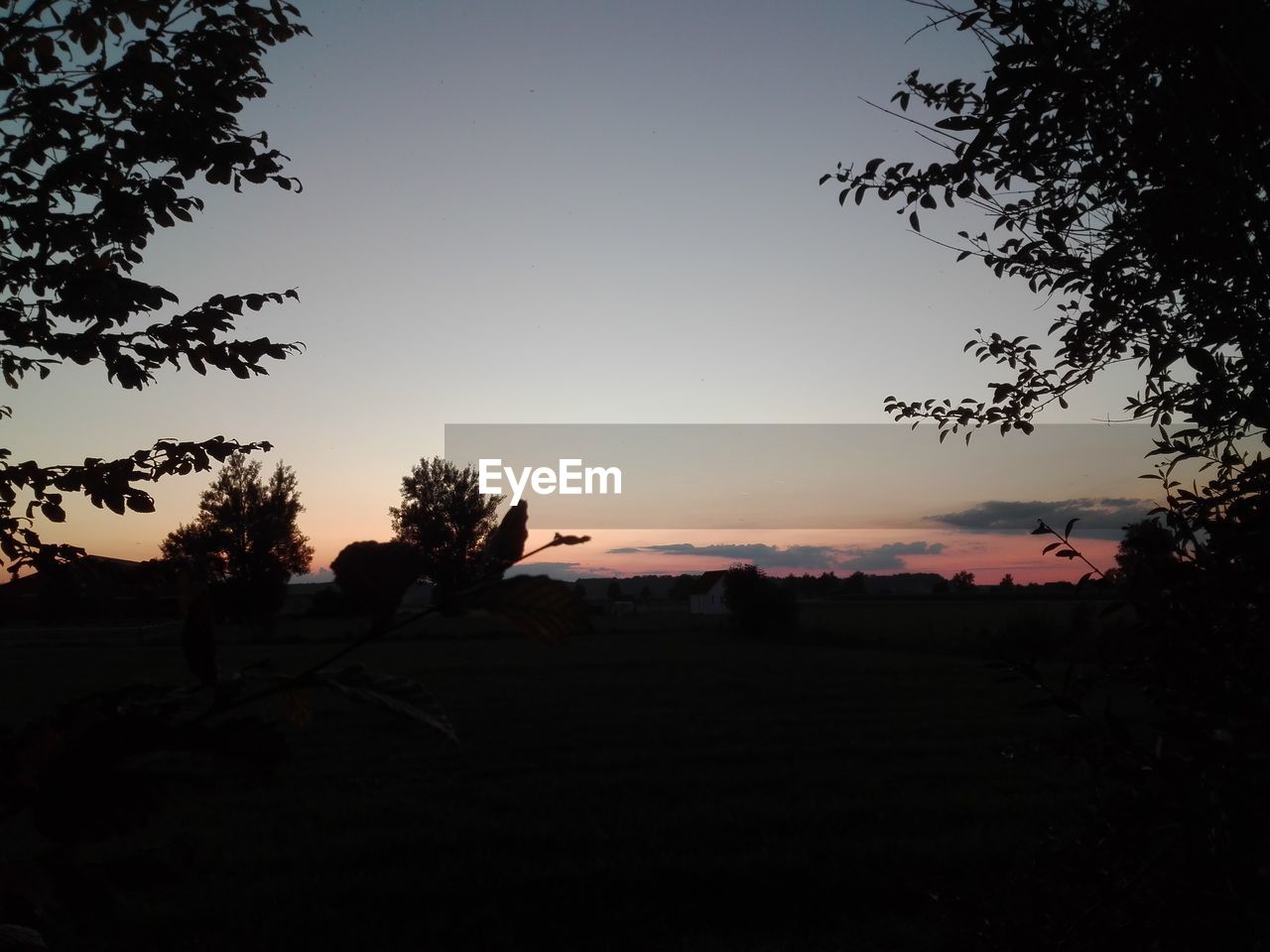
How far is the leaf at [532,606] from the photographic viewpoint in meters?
0.80

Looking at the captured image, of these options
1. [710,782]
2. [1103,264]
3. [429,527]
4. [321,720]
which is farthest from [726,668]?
[429,527]

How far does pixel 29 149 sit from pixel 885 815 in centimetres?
838

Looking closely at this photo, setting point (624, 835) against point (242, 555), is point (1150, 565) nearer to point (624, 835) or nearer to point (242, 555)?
point (242, 555)

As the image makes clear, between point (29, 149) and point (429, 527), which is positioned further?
point (29, 149)

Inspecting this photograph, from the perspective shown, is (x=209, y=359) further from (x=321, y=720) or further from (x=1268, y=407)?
(x=321, y=720)

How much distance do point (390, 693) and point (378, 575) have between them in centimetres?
16

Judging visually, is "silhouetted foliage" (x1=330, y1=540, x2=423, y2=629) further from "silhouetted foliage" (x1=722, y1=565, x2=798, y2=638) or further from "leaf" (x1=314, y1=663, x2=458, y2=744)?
"silhouetted foliage" (x1=722, y1=565, x2=798, y2=638)

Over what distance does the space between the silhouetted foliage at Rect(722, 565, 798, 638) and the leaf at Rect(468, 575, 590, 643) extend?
138 ft

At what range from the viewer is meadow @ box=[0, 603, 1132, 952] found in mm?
5684

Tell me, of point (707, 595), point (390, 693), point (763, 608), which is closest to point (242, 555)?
point (390, 693)

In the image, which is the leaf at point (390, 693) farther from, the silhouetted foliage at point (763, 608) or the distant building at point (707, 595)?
the distant building at point (707, 595)

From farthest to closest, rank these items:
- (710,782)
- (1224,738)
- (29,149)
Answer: (710,782) → (29,149) → (1224,738)

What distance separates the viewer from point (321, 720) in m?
15.2

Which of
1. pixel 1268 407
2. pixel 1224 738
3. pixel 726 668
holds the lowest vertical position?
pixel 726 668
